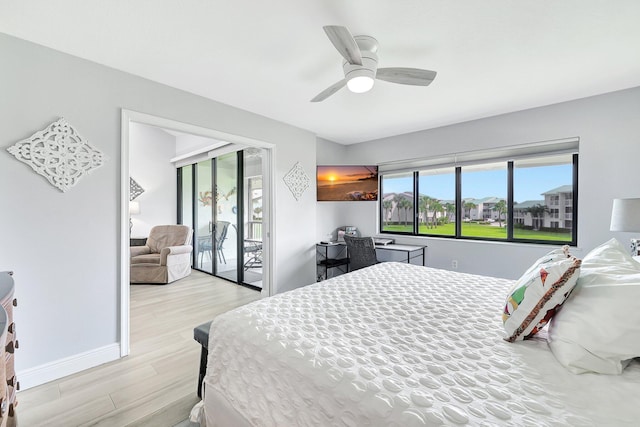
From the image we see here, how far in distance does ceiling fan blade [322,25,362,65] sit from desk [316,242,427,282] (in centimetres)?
272

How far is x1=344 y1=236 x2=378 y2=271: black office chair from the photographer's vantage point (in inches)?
142

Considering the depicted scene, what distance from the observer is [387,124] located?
384 cm

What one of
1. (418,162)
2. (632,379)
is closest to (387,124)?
(418,162)

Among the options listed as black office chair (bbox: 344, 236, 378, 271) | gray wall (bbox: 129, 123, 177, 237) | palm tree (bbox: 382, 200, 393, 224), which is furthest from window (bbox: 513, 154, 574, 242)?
gray wall (bbox: 129, 123, 177, 237)

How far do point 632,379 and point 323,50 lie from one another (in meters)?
2.34

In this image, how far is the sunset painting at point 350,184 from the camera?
4.29 m

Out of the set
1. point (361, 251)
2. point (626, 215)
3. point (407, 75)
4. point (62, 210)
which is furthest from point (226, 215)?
point (626, 215)

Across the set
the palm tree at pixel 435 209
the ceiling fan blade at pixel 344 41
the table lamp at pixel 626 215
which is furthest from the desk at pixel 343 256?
the ceiling fan blade at pixel 344 41

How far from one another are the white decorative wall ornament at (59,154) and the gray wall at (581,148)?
392 centimetres

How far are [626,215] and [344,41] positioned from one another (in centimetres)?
252

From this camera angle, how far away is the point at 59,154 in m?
2.00

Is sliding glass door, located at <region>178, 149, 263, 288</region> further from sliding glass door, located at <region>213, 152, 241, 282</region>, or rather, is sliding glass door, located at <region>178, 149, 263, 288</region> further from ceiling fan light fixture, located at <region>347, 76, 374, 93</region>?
ceiling fan light fixture, located at <region>347, 76, 374, 93</region>

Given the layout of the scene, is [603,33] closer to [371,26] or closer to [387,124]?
[371,26]

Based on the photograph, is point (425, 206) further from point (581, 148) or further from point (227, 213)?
point (227, 213)
